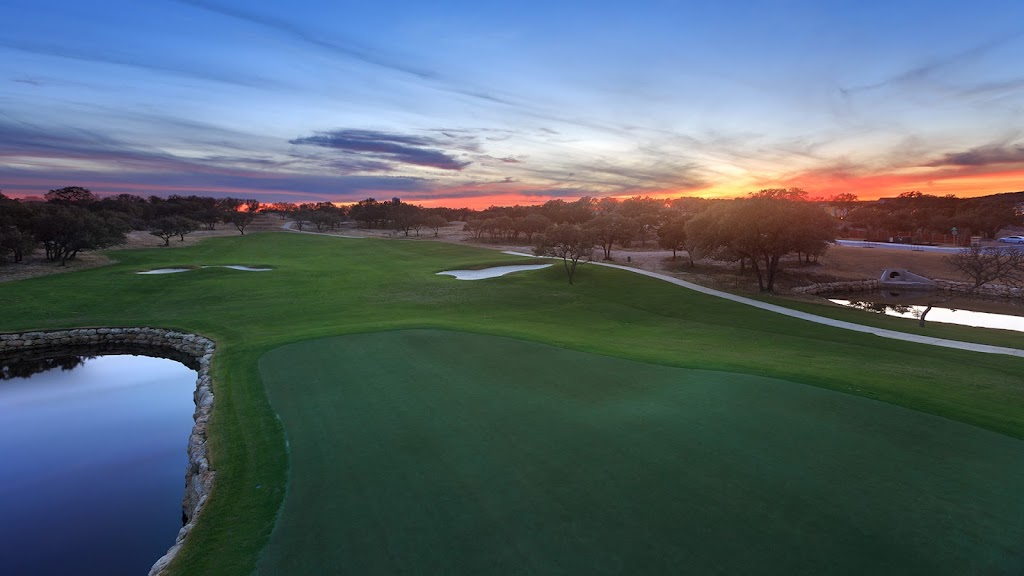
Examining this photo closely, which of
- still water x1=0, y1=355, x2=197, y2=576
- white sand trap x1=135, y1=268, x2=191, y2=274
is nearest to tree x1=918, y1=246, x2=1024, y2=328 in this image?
still water x1=0, y1=355, x2=197, y2=576

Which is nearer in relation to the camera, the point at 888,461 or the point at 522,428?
the point at 888,461

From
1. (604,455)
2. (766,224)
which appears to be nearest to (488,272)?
(766,224)

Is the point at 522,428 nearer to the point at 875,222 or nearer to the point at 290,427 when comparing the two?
the point at 290,427

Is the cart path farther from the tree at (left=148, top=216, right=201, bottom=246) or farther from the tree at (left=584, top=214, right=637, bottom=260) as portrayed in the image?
the tree at (left=148, top=216, right=201, bottom=246)

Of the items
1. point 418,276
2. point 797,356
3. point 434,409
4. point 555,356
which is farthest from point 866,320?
point 418,276

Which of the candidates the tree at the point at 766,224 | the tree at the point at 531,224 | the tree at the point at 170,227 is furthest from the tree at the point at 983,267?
the tree at the point at 170,227

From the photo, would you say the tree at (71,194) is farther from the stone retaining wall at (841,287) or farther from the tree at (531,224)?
the stone retaining wall at (841,287)
